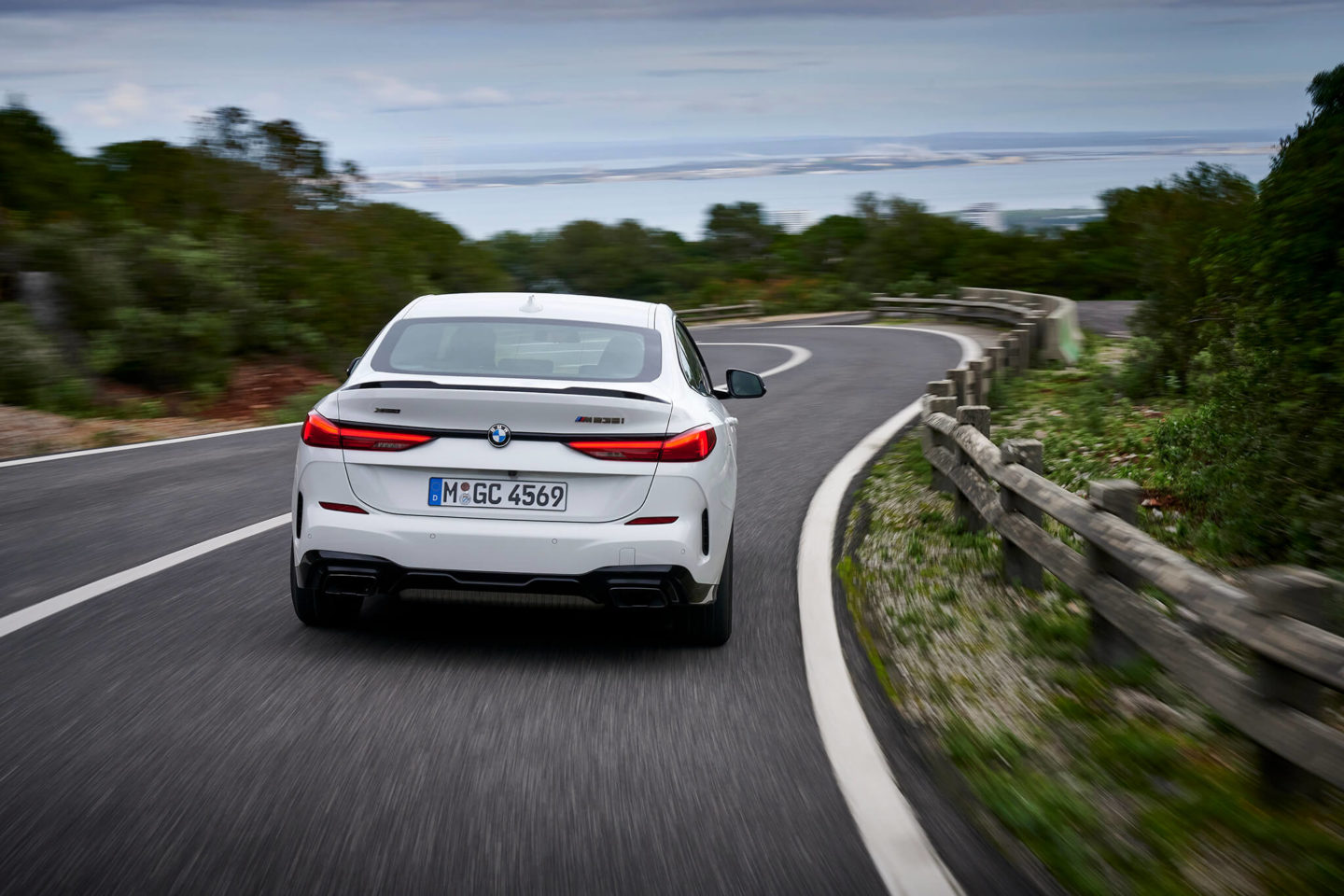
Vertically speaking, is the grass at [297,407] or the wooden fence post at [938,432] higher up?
the wooden fence post at [938,432]

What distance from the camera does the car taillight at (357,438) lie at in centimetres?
518

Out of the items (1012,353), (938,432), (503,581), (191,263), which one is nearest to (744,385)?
(503,581)

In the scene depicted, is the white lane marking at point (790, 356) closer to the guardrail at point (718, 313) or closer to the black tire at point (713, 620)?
the guardrail at point (718, 313)

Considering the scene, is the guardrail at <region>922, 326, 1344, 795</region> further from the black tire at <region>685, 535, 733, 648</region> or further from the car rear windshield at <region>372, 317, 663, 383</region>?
the car rear windshield at <region>372, 317, 663, 383</region>

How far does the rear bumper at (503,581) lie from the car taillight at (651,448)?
0.45 m

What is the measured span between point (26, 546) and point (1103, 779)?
6.34m

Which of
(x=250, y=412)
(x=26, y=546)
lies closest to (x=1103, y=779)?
(x=26, y=546)

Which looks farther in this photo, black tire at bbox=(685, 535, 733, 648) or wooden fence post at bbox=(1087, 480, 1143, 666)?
black tire at bbox=(685, 535, 733, 648)

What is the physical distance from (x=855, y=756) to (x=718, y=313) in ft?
→ 136

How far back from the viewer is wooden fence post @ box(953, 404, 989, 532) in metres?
8.35

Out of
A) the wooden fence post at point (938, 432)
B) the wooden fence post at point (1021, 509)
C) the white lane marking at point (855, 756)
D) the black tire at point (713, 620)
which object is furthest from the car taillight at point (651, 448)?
the wooden fence post at point (938, 432)

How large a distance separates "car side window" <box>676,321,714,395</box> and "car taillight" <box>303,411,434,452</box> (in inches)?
57.7

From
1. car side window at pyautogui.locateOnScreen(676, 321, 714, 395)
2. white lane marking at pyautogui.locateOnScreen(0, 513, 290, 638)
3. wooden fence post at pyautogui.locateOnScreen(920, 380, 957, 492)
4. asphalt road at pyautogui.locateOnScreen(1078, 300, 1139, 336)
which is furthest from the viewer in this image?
asphalt road at pyautogui.locateOnScreen(1078, 300, 1139, 336)

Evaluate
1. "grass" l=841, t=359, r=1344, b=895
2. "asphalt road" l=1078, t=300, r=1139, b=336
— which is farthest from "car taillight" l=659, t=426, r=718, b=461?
"asphalt road" l=1078, t=300, r=1139, b=336
